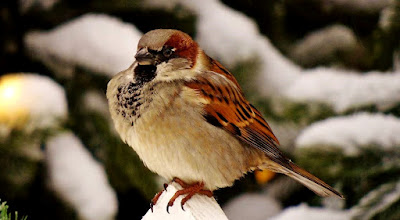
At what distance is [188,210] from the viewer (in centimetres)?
103

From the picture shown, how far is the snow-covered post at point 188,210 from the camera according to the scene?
1.02 metres

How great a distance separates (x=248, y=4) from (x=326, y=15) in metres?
0.32

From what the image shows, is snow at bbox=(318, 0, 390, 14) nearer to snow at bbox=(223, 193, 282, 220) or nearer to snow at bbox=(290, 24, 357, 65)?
snow at bbox=(290, 24, 357, 65)

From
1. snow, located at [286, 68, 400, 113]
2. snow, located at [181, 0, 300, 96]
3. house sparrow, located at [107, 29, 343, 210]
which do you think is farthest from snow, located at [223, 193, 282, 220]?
house sparrow, located at [107, 29, 343, 210]

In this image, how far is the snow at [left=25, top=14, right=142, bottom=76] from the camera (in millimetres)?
1662

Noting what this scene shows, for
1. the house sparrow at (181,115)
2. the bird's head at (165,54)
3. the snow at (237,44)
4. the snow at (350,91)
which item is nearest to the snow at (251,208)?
the snow at (237,44)

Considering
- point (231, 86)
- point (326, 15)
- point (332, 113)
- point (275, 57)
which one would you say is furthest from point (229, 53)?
point (326, 15)

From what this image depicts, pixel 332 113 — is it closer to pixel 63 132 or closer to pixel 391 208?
pixel 391 208

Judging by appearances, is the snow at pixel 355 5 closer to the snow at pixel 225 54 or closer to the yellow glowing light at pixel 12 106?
the snow at pixel 225 54

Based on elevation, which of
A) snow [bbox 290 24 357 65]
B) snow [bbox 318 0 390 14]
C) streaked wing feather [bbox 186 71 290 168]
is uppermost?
snow [bbox 318 0 390 14]

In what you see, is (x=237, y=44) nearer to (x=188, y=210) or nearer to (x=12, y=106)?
(x=12, y=106)

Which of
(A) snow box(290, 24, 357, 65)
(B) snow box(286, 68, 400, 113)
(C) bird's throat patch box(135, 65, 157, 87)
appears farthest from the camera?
(A) snow box(290, 24, 357, 65)

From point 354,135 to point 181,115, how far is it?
0.43 metres

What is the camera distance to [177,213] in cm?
103
